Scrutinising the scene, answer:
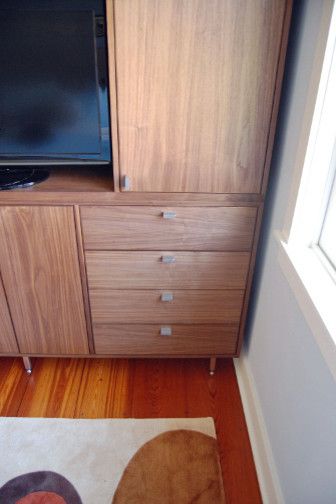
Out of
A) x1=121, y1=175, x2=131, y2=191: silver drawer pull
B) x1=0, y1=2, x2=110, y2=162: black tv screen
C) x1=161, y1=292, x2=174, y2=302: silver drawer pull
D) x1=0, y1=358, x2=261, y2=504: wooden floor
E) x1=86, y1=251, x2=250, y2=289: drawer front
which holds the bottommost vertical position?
x1=0, y1=358, x2=261, y2=504: wooden floor

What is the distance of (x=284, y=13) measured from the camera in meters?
0.97

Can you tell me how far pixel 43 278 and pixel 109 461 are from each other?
0.69m

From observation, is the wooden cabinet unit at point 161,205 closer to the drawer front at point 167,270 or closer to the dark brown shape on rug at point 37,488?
the drawer front at point 167,270

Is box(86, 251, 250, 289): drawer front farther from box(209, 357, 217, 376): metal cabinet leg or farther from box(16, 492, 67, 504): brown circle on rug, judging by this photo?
box(16, 492, 67, 504): brown circle on rug

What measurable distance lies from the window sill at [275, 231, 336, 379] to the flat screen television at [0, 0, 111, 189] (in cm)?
71

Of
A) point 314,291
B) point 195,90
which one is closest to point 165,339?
point 314,291

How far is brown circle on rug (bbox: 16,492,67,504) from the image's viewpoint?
116 cm

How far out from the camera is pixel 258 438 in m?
1.31

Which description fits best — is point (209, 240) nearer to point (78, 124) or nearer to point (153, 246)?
point (153, 246)

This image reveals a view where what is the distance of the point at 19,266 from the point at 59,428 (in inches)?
24.9

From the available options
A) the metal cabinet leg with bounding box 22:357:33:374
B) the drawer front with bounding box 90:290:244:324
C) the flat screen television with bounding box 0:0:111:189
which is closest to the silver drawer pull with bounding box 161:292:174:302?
the drawer front with bounding box 90:290:244:324

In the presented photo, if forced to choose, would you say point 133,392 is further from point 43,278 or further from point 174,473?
point 43,278

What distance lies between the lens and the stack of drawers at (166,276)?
1.25 m

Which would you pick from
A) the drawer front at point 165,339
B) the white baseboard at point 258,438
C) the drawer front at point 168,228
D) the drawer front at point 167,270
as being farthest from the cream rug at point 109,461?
the drawer front at point 168,228
